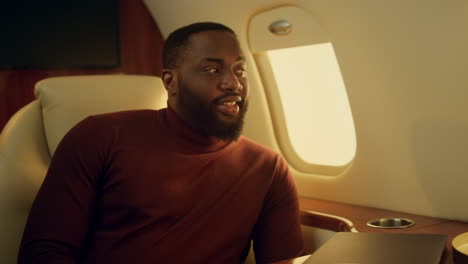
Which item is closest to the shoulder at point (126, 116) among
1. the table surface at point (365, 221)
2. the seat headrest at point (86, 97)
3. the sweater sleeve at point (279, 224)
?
the seat headrest at point (86, 97)

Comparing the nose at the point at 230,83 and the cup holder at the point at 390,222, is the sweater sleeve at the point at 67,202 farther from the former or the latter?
the cup holder at the point at 390,222

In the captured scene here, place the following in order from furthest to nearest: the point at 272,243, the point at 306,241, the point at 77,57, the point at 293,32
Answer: the point at 77,57
the point at 293,32
the point at 306,241
the point at 272,243

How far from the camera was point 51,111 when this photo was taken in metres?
1.82

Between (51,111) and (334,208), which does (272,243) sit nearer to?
(334,208)

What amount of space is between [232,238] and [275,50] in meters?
0.97

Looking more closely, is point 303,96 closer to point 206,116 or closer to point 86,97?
point 206,116

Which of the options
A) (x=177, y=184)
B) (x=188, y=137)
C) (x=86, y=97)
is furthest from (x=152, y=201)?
(x=86, y=97)

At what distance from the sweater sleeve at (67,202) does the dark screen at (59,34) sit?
3.67ft

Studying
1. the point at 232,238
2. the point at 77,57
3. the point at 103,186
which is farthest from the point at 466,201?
the point at 77,57

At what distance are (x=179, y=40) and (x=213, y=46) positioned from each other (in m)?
0.14

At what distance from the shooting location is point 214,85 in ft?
5.60

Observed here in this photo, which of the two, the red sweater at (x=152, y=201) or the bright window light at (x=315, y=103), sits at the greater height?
the bright window light at (x=315, y=103)

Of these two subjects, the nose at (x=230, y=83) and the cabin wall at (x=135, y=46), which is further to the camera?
the cabin wall at (x=135, y=46)

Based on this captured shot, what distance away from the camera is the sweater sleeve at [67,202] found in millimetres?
1490
